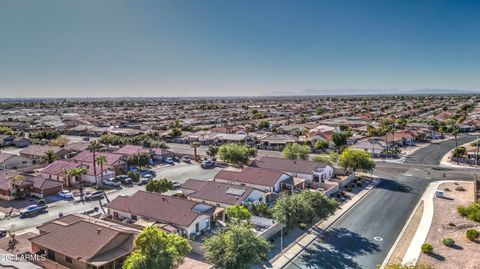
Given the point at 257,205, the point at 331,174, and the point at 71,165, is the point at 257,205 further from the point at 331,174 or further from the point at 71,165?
the point at 71,165

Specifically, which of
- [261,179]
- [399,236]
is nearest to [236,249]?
[399,236]

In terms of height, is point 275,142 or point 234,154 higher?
point 234,154

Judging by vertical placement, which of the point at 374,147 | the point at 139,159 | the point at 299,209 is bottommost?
the point at 374,147

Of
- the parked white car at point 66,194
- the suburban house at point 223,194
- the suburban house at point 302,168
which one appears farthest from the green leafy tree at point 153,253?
the suburban house at point 302,168

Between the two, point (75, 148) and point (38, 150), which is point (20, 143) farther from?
point (75, 148)

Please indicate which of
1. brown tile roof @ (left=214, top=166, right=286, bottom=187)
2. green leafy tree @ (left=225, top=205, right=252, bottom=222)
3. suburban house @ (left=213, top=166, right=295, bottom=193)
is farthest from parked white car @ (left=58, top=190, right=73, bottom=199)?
green leafy tree @ (left=225, top=205, right=252, bottom=222)

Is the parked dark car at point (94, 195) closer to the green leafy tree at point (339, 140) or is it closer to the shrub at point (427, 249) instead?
the shrub at point (427, 249)
